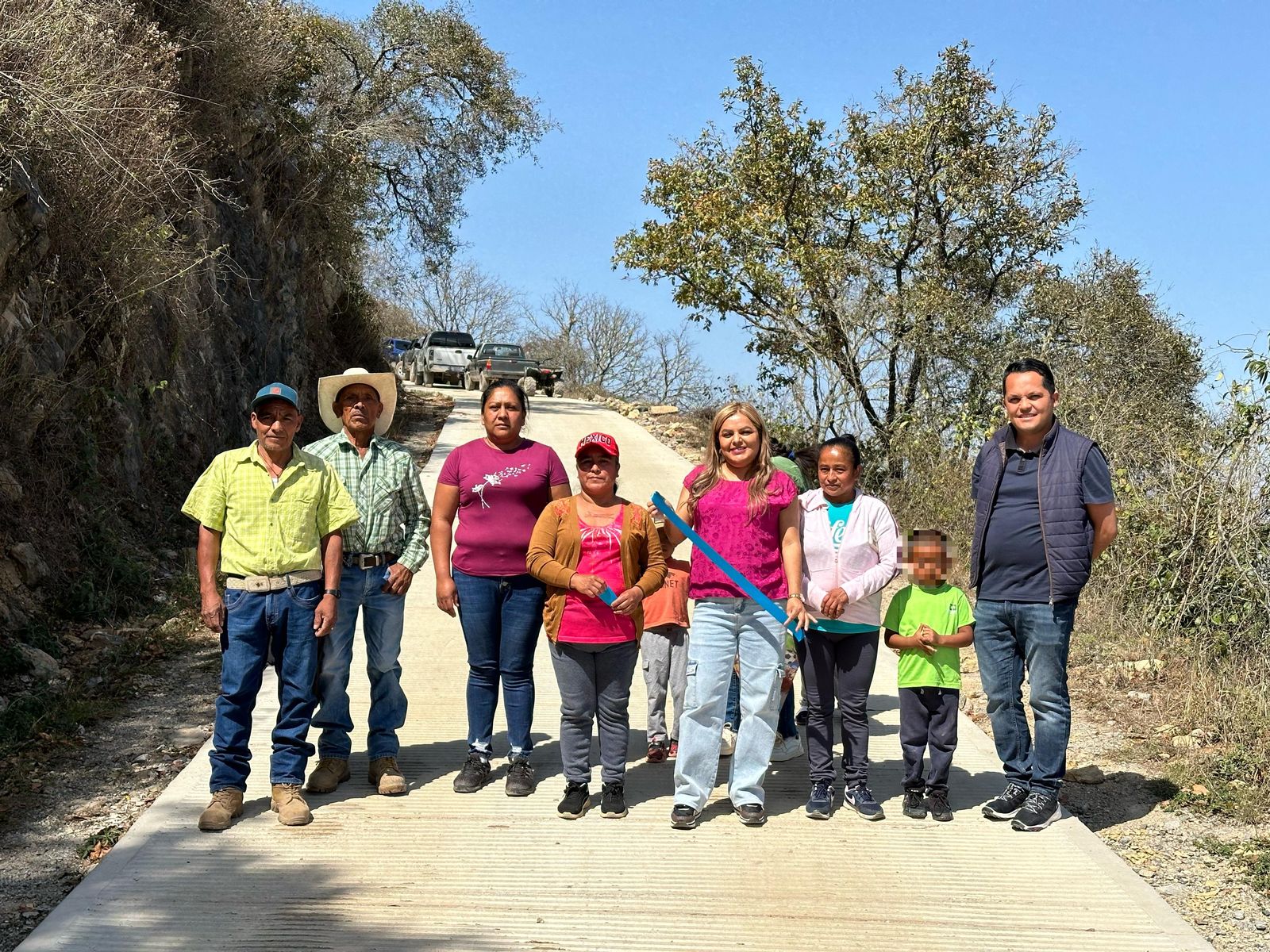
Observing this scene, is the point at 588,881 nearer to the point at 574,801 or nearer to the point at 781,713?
the point at 574,801

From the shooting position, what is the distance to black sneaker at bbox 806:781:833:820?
514cm

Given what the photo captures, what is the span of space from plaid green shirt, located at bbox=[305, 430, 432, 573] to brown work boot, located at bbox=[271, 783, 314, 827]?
1.07m

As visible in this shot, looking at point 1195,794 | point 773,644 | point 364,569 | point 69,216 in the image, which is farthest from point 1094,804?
point 69,216

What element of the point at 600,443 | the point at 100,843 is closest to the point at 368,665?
the point at 100,843

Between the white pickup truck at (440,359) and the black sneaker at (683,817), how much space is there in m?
29.7

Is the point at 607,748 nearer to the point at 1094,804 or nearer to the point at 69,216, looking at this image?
the point at 1094,804

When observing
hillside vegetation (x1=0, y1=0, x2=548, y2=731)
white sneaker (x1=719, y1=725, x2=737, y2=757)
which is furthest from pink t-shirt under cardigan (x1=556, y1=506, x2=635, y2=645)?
hillside vegetation (x1=0, y1=0, x2=548, y2=731)

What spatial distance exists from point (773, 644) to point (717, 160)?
501 inches

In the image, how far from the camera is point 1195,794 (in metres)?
5.74

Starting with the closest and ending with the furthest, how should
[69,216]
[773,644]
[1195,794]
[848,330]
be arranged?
[773,644] < [1195,794] < [69,216] < [848,330]

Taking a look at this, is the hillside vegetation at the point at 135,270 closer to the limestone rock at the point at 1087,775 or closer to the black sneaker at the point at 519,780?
the black sneaker at the point at 519,780

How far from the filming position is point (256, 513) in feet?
16.5

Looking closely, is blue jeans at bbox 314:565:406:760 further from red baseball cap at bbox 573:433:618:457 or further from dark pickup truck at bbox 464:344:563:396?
dark pickup truck at bbox 464:344:563:396

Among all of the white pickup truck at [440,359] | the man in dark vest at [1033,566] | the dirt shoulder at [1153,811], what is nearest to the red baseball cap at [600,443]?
the man in dark vest at [1033,566]
